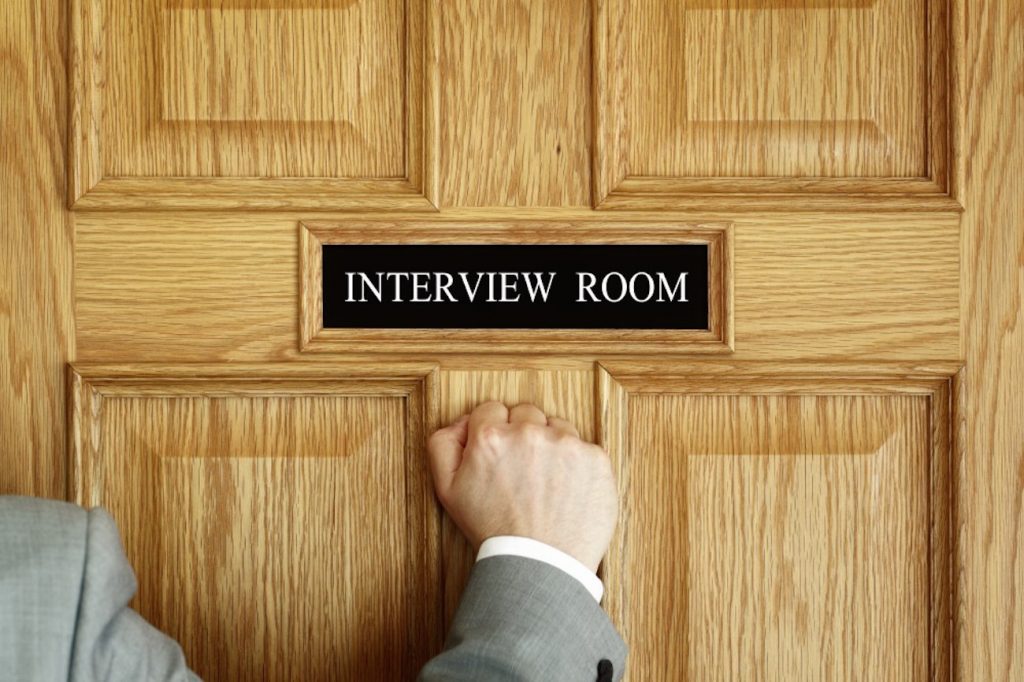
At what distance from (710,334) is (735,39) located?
0.28m

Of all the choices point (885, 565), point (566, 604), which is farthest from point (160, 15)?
point (885, 565)

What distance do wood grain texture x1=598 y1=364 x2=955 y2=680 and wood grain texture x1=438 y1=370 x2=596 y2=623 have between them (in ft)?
0.14

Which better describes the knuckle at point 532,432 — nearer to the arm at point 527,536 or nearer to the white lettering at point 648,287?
the arm at point 527,536

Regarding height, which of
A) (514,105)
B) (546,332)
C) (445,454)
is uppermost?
(514,105)

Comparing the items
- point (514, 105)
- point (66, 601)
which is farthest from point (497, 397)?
point (66, 601)

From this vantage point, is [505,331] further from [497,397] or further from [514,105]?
[514,105]

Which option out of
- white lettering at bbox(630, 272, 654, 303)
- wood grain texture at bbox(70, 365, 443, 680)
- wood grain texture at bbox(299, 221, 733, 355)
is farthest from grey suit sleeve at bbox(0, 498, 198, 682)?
white lettering at bbox(630, 272, 654, 303)

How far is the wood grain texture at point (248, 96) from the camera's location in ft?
2.66

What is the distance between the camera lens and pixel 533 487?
2.49ft

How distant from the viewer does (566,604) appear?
0.72 meters

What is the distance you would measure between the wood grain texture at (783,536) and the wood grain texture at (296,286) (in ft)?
0.20

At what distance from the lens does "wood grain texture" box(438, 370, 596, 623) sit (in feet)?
2.68

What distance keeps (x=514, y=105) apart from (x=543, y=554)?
42 cm

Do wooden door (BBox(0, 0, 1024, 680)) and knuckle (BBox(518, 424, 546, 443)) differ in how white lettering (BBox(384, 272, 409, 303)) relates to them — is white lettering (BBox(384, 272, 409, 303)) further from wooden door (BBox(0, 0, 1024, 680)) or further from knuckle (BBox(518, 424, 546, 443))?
knuckle (BBox(518, 424, 546, 443))
